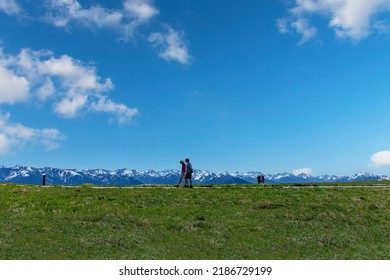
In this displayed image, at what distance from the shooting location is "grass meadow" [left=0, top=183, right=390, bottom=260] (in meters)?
19.5

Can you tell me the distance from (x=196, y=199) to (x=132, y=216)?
311 inches

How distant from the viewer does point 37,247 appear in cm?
1933

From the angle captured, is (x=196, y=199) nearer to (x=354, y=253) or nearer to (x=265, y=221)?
(x=265, y=221)

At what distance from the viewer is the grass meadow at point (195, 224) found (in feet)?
63.8

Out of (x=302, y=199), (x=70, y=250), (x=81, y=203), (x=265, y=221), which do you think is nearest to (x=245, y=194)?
(x=302, y=199)

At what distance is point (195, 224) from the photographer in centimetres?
2553

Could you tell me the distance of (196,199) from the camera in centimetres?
3372

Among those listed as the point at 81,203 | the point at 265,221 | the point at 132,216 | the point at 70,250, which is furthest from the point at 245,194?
the point at 70,250
